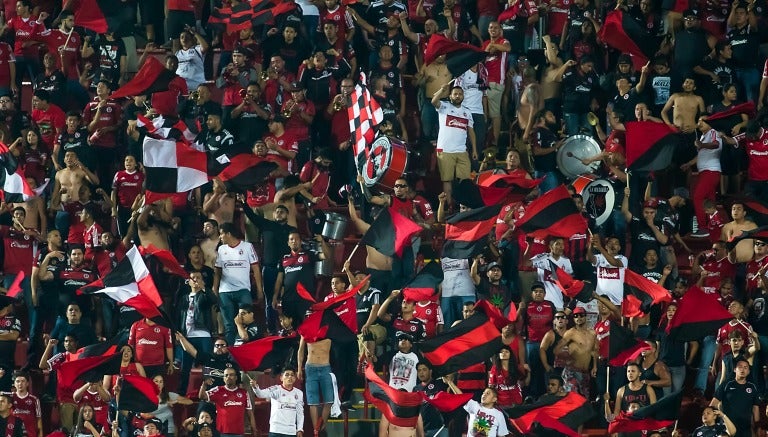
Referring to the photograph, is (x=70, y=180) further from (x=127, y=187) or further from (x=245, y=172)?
(x=245, y=172)

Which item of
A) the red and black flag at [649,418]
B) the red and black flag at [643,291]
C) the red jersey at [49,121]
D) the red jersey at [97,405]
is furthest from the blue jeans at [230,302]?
the red and black flag at [649,418]

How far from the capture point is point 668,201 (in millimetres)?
25172

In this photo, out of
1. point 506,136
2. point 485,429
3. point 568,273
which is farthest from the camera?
point 506,136

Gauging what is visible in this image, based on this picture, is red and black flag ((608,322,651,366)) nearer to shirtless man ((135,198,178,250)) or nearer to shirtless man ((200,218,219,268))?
shirtless man ((200,218,219,268))

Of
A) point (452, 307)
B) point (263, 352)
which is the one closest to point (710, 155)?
point (452, 307)

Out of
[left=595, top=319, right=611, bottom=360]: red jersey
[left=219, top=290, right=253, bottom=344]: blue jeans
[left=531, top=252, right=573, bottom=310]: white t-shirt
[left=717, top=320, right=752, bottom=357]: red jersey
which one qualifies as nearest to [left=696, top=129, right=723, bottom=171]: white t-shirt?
[left=531, top=252, right=573, bottom=310]: white t-shirt

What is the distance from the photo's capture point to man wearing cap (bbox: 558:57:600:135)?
25797 millimetres

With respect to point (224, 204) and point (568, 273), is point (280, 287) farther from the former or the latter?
point (568, 273)

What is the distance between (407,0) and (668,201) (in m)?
4.16

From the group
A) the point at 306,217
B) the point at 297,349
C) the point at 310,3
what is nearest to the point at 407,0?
the point at 310,3

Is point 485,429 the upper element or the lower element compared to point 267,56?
lower

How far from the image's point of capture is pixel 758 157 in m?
25.5

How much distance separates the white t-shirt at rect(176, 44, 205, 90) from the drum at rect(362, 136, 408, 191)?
3.11m

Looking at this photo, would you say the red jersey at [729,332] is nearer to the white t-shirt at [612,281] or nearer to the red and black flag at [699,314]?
the red and black flag at [699,314]
